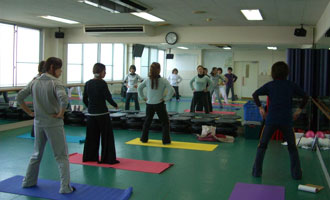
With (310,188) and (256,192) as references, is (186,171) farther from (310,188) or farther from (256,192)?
(310,188)

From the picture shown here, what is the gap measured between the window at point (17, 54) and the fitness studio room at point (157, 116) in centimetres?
3

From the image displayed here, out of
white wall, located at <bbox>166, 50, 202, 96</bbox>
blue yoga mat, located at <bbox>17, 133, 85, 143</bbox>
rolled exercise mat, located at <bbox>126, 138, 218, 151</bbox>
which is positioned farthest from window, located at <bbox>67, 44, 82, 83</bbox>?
white wall, located at <bbox>166, 50, 202, 96</bbox>

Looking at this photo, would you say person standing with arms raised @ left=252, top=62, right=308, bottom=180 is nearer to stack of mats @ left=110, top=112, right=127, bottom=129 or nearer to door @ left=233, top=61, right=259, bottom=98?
stack of mats @ left=110, top=112, right=127, bottom=129

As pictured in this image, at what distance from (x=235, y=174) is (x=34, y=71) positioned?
9.15 meters

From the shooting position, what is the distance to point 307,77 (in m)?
8.18

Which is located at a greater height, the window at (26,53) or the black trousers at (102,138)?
the window at (26,53)

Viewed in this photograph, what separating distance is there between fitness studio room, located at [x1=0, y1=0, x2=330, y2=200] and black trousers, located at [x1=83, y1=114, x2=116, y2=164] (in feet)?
0.05

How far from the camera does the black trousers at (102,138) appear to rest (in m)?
5.18

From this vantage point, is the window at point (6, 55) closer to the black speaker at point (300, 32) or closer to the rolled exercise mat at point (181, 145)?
the rolled exercise mat at point (181, 145)

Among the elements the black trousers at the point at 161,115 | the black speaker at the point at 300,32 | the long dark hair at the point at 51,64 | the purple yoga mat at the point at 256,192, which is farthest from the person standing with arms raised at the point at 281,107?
the black speaker at the point at 300,32

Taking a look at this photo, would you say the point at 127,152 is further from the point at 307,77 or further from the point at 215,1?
the point at 307,77

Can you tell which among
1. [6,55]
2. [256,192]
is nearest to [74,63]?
[6,55]

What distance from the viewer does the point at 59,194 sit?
3936mm

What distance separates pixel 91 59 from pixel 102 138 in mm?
10808
